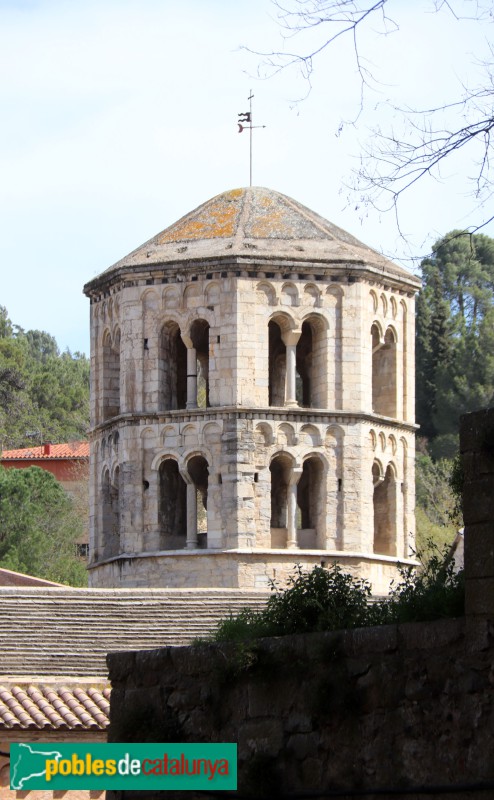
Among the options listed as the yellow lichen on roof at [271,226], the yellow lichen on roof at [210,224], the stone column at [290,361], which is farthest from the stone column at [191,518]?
the yellow lichen on roof at [271,226]

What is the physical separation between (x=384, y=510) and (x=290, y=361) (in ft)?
11.0

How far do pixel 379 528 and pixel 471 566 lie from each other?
28.0 meters

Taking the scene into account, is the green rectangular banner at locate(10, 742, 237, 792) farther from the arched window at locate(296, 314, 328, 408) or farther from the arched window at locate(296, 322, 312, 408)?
the arched window at locate(296, 322, 312, 408)

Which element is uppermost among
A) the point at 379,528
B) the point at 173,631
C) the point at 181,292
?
the point at 181,292

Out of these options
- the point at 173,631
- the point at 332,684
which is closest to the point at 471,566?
the point at 332,684

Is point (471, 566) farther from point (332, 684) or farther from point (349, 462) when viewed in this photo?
point (349, 462)

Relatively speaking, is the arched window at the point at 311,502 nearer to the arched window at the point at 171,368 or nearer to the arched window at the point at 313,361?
the arched window at the point at 313,361

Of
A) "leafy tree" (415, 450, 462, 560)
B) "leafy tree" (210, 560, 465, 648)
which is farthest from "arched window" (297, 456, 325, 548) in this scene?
"leafy tree" (210, 560, 465, 648)

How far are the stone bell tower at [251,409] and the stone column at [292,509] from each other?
4 centimetres

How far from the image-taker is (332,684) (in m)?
13.2

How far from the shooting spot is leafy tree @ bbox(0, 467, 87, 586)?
61875mm

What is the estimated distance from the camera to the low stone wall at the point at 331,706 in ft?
39.5

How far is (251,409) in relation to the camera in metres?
38.4

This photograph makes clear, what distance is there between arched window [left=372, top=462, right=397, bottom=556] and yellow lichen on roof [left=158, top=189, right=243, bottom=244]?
490 centimetres
